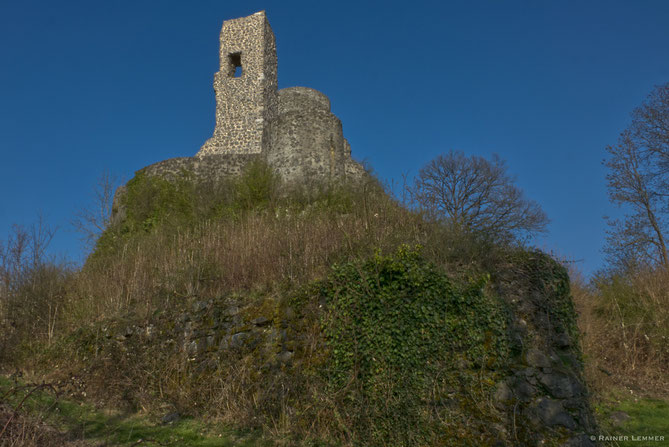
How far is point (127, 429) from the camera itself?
21.3 ft

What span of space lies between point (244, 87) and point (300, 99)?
284 cm

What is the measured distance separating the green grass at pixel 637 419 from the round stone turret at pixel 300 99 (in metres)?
17.0

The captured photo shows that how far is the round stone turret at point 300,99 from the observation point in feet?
72.4

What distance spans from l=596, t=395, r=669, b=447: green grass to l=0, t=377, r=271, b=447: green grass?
5269 mm

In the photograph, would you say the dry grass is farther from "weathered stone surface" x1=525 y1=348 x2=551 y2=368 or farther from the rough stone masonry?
the rough stone masonry

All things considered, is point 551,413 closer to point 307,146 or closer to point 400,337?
point 400,337

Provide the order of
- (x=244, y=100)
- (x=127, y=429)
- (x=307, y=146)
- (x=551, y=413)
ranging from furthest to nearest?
(x=244, y=100) < (x=307, y=146) < (x=127, y=429) < (x=551, y=413)

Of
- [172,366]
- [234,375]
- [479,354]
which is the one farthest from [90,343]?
[479,354]

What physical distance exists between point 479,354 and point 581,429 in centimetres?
151

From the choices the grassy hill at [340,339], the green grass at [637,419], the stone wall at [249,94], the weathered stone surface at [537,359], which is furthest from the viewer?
the stone wall at [249,94]

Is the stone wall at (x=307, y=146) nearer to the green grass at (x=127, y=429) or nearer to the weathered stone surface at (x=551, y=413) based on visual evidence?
the green grass at (x=127, y=429)

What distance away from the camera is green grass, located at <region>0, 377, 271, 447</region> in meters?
5.96

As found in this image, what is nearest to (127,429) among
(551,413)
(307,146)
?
(551,413)

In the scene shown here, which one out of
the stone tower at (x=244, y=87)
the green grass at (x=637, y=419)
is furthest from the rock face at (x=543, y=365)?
the stone tower at (x=244, y=87)
